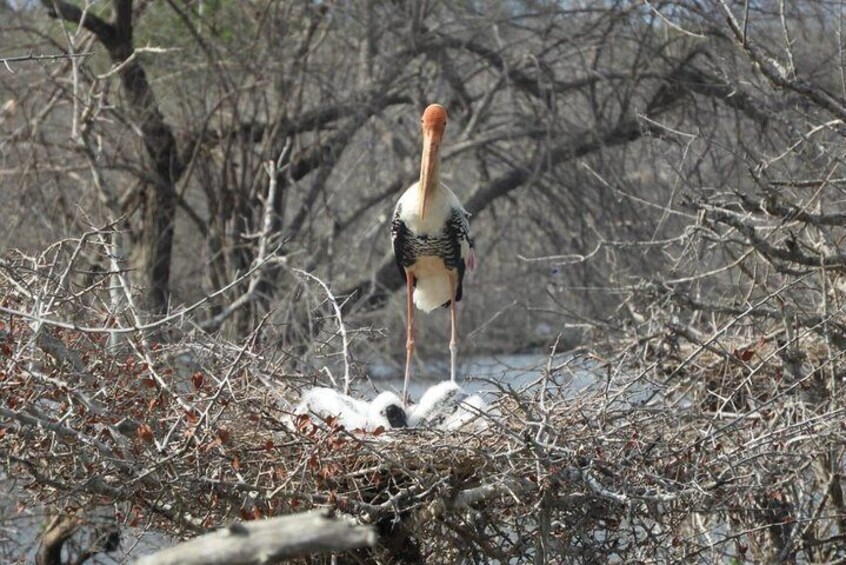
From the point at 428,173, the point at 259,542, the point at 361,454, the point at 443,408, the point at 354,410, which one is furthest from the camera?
the point at 428,173

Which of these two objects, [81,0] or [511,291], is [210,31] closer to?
[81,0]

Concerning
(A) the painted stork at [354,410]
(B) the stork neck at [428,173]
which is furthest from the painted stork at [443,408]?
(B) the stork neck at [428,173]

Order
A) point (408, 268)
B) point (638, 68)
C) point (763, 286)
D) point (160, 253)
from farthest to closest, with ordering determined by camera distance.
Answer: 1. point (160, 253)
2. point (638, 68)
3. point (408, 268)
4. point (763, 286)

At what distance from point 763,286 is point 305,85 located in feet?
22.6

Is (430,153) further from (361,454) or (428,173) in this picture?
(361,454)

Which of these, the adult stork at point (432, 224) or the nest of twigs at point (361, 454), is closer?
the nest of twigs at point (361, 454)

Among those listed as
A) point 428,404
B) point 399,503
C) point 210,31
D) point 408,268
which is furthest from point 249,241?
point 399,503

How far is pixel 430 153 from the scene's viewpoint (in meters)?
7.72

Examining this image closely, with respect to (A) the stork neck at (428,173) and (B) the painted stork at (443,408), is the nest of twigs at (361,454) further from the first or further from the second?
(A) the stork neck at (428,173)

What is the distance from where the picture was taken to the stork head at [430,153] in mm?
7699

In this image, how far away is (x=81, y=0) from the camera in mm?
12500

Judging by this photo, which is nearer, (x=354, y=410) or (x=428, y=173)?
(x=354, y=410)

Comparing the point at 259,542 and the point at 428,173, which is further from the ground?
the point at 428,173

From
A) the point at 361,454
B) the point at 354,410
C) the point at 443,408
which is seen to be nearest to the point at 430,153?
the point at 443,408
